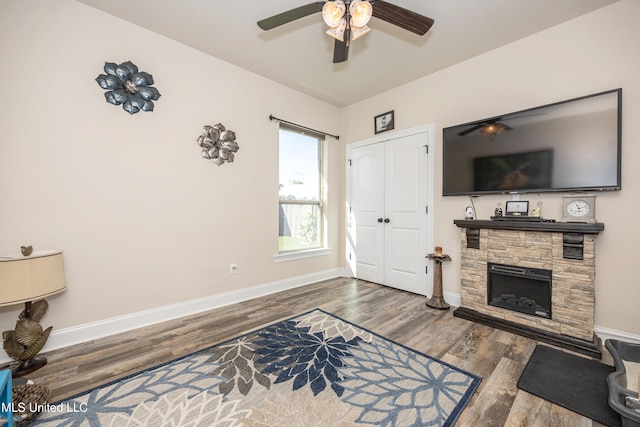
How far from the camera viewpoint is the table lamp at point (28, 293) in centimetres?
169


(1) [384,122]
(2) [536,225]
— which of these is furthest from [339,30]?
(2) [536,225]

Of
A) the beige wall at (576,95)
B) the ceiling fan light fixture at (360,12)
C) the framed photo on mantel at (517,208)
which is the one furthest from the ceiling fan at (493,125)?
the ceiling fan light fixture at (360,12)

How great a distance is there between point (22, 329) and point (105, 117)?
70.8 inches

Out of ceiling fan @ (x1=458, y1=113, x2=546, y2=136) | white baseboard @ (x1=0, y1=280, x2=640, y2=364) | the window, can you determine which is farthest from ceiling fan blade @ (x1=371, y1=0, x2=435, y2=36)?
white baseboard @ (x1=0, y1=280, x2=640, y2=364)

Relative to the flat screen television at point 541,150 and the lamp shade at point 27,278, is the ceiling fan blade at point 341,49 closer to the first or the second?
the flat screen television at point 541,150

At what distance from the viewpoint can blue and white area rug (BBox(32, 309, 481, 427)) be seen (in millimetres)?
1471

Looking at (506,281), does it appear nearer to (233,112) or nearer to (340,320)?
(340,320)

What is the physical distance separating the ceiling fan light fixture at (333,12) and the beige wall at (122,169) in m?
1.85

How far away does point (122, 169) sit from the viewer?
8.17ft

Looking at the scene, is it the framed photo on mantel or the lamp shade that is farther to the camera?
the framed photo on mantel

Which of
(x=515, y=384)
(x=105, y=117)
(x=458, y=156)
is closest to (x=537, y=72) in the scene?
(x=458, y=156)

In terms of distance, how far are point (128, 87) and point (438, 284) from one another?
390cm

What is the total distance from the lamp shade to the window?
7.73 feet

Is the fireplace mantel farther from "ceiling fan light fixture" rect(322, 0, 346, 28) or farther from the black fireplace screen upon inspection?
"ceiling fan light fixture" rect(322, 0, 346, 28)
